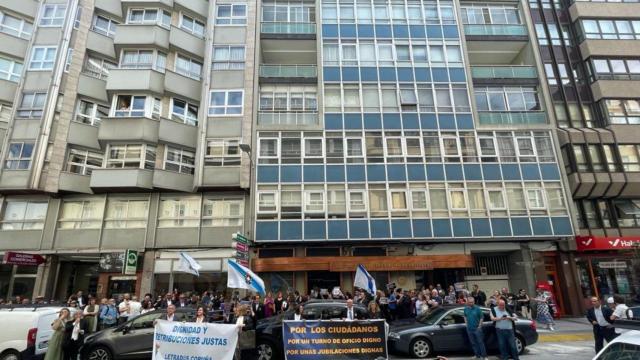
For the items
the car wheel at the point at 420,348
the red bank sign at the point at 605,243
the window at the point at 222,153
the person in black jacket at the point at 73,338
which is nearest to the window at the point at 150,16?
the window at the point at 222,153

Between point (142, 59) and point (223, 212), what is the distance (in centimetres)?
1101

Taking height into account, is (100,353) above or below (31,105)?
below

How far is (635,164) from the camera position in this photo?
2169cm

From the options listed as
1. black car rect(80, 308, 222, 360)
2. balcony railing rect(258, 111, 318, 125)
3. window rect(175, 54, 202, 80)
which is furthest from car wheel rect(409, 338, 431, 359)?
window rect(175, 54, 202, 80)

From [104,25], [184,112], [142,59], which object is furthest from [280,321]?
[104,25]

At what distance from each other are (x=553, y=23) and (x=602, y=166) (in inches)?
428

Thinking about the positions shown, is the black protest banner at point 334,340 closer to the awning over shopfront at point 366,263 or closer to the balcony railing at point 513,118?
the awning over shopfront at point 366,263

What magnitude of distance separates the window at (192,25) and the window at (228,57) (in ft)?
7.19

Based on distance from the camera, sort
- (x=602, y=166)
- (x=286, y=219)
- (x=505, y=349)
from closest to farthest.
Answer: (x=505, y=349)
(x=286, y=219)
(x=602, y=166)

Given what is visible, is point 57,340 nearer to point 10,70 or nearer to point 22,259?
point 22,259

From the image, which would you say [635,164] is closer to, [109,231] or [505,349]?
[505,349]

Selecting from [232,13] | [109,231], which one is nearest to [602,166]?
[232,13]

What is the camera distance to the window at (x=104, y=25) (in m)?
23.4

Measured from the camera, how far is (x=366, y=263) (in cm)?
1914
